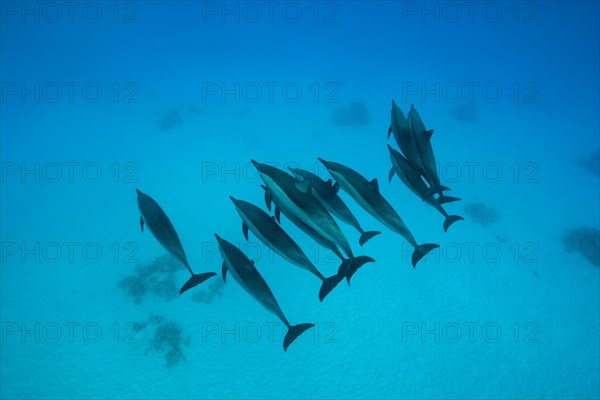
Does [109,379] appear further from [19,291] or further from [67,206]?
[67,206]

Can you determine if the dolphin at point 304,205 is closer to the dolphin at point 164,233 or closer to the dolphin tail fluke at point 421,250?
the dolphin tail fluke at point 421,250

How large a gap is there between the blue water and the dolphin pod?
6590mm

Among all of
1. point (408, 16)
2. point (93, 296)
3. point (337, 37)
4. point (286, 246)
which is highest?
point (408, 16)

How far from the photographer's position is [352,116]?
73.9 ft

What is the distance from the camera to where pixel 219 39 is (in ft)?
126

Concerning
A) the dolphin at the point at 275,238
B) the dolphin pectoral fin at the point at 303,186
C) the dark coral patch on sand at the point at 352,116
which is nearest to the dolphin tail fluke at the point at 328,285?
the dolphin at the point at 275,238

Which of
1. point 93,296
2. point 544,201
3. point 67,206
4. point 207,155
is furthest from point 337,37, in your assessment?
point 93,296

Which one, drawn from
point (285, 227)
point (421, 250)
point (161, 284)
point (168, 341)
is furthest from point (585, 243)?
point (161, 284)

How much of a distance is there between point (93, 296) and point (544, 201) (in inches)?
819

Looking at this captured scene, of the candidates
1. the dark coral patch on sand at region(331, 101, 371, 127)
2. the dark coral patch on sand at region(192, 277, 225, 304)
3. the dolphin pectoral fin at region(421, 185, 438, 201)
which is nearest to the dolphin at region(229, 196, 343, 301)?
the dolphin pectoral fin at region(421, 185, 438, 201)

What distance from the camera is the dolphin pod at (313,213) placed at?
9.07 feet

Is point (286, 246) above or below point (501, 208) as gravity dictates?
below

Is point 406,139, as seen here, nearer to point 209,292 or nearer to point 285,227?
point 209,292

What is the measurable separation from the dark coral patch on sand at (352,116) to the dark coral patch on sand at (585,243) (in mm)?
13571
